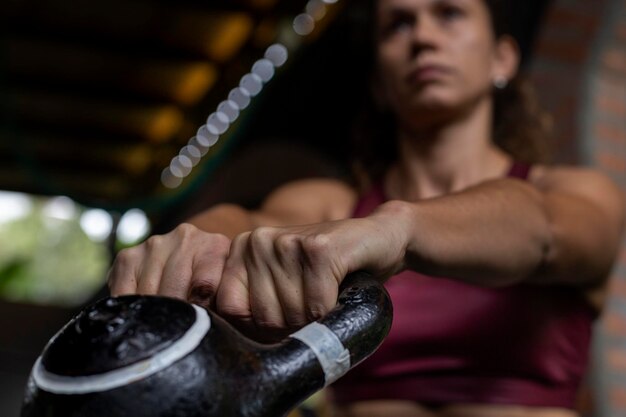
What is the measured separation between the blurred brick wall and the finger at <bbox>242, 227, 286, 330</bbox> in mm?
2054

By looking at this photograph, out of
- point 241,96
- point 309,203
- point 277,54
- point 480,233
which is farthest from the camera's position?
point 241,96

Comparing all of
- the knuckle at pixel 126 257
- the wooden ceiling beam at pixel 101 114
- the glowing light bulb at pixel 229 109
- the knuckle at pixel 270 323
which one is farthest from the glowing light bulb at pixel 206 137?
the knuckle at pixel 270 323

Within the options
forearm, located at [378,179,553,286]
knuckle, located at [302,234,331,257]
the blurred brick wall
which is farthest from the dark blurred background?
knuckle, located at [302,234,331,257]

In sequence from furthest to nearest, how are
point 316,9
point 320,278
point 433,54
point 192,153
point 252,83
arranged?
point 192,153 < point 252,83 < point 316,9 < point 433,54 < point 320,278

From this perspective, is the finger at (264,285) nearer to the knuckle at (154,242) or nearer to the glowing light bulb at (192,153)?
the knuckle at (154,242)

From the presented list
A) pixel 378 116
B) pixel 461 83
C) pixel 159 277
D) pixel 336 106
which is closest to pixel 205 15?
pixel 336 106

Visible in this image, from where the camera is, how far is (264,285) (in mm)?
552

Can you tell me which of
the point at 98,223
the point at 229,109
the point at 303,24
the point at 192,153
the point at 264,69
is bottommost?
the point at 192,153

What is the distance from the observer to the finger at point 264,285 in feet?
1.81

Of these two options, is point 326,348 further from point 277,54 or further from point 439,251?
point 277,54

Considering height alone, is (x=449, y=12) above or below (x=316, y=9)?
above

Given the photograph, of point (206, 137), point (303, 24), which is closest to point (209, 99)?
point (206, 137)

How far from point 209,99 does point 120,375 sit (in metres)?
5.10

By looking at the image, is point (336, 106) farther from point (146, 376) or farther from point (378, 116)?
point (146, 376)
